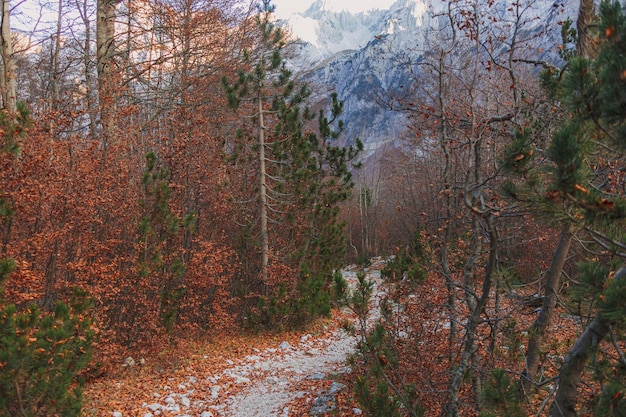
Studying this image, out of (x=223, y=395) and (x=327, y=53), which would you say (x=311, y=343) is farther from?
(x=327, y=53)

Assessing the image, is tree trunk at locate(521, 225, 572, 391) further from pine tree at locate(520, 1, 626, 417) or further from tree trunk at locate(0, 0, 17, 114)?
tree trunk at locate(0, 0, 17, 114)

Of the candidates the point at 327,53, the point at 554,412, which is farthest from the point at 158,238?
the point at 327,53

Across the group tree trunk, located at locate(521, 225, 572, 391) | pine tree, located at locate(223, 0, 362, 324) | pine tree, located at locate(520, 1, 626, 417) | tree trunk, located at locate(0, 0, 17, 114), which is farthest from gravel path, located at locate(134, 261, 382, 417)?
tree trunk, located at locate(0, 0, 17, 114)

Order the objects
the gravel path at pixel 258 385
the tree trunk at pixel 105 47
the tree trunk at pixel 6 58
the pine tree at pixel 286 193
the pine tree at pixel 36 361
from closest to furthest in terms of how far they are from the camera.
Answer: the pine tree at pixel 36 361 < the gravel path at pixel 258 385 < the tree trunk at pixel 6 58 < the tree trunk at pixel 105 47 < the pine tree at pixel 286 193

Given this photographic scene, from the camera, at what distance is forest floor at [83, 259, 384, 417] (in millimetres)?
5805

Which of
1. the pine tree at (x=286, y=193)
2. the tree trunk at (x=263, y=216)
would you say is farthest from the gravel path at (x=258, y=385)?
the tree trunk at (x=263, y=216)

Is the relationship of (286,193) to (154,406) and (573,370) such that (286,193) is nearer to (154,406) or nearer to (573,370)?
(154,406)

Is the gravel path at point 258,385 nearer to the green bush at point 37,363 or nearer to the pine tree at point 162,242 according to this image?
the pine tree at point 162,242

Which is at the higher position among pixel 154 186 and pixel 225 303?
pixel 154 186

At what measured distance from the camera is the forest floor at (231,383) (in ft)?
19.0

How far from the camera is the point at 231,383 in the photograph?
22.8ft

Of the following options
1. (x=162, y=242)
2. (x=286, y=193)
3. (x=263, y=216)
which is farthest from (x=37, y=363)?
(x=286, y=193)

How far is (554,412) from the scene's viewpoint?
256 centimetres

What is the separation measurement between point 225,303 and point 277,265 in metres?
1.45
